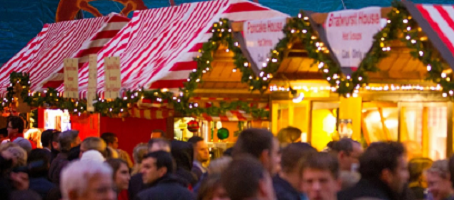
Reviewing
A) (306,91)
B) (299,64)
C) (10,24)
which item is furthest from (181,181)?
(10,24)

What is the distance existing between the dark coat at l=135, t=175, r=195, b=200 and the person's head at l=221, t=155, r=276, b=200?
1.61 m

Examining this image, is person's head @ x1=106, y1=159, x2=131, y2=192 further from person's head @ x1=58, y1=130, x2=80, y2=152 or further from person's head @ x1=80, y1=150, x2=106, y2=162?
person's head @ x1=58, y1=130, x2=80, y2=152

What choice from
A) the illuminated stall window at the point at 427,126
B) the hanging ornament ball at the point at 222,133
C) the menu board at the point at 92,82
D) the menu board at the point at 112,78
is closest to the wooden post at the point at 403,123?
the illuminated stall window at the point at 427,126

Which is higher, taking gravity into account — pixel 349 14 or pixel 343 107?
pixel 349 14

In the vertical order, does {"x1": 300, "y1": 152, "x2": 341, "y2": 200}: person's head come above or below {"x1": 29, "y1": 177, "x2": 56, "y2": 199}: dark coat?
above

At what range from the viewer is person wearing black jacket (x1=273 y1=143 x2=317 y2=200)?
5.14 metres

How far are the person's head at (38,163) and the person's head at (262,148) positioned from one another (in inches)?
88.5

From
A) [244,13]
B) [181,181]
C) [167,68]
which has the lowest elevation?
[181,181]

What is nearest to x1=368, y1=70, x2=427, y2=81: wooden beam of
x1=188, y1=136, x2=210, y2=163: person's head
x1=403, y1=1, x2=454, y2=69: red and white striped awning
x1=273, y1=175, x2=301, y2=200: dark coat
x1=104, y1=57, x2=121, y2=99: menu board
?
x1=403, y1=1, x2=454, y2=69: red and white striped awning

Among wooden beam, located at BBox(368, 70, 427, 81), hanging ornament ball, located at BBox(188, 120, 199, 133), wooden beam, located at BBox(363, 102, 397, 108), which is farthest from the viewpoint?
hanging ornament ball, located at BBox(188, 120, 199, 133)

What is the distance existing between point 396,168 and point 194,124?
31.0 ft

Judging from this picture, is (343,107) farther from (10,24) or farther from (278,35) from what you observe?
(10,24)

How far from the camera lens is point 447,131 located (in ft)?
39.5

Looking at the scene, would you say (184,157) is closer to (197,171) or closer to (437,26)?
(197,171)
